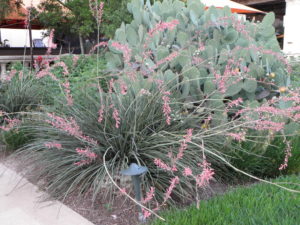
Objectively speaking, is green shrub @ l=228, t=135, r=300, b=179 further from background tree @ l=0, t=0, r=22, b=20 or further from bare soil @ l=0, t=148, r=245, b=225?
background tree @ l=0, t=0, r=22, b=20

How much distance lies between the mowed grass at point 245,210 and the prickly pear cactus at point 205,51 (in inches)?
41.5

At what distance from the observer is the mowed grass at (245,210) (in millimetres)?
2432

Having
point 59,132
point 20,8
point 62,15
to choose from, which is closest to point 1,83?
point 59,132

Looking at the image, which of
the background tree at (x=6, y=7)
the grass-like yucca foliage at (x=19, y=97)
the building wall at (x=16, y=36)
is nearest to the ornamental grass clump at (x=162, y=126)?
the grass-like yucca foliage at (x=19, y=97)

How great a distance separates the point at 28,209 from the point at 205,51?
2.55 m

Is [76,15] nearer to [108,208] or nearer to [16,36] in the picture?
[108,208]

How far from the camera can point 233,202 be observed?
110 inches

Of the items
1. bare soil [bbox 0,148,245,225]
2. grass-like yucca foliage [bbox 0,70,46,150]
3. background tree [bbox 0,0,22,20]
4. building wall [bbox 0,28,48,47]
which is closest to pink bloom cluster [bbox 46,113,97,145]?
bare soil [bbox 0,148,245,225]

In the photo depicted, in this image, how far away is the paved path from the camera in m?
2.73

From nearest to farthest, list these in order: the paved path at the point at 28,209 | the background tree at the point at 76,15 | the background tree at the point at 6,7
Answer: the paved path at the point at 28,209
the background tree at the point at 76,15
the background tree at the point at 6,7

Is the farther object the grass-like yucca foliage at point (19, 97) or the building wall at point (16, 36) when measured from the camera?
the building wall at point (16, 36)

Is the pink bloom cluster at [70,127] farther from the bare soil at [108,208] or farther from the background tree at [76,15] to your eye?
the background tree at [76,15]

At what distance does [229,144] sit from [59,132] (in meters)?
1.56

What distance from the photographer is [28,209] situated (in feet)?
9.62
